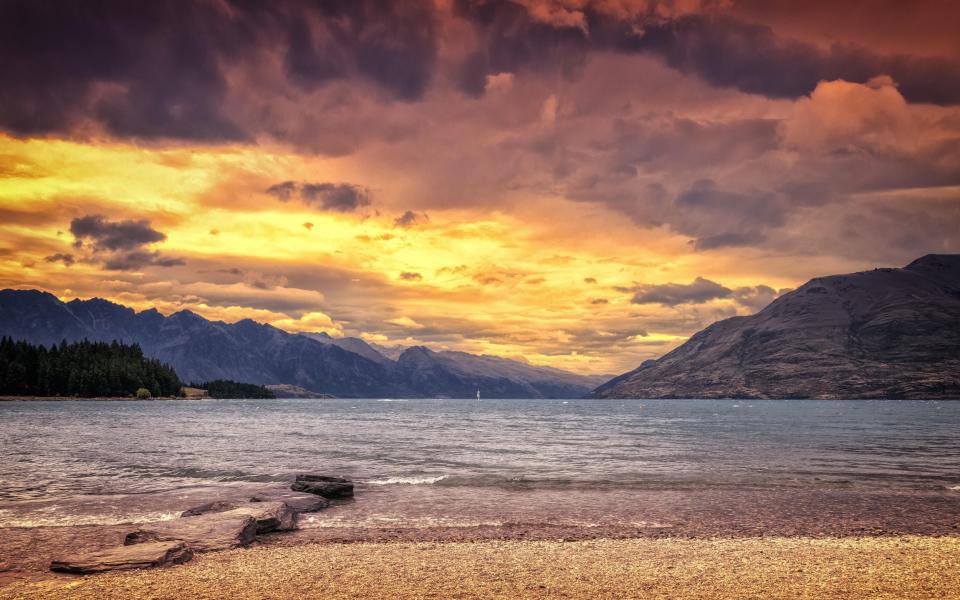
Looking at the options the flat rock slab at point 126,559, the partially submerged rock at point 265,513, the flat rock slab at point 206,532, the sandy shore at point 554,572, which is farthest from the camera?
the partially submerged rock at point 265,513

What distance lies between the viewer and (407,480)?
42.5 m

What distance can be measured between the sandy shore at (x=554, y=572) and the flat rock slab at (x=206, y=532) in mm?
1187

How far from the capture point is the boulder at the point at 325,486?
35.2 metres

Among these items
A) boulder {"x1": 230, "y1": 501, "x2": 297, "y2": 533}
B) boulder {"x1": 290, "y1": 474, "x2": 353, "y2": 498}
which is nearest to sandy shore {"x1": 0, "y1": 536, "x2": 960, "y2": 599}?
boulder {"x1": 230, "y1": 501, "x2": 297, "y2": 533}

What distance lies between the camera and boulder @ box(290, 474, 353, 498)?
35.2 metres

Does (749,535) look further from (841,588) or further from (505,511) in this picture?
(505,511)

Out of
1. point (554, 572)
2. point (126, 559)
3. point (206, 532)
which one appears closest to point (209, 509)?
point (206, 532)

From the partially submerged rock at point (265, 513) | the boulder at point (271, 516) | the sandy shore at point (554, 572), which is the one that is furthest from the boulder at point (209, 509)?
the sandy shore at point (554, 572)

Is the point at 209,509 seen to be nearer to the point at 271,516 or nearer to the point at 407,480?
the point at 271,516

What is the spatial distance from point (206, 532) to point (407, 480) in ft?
66.8

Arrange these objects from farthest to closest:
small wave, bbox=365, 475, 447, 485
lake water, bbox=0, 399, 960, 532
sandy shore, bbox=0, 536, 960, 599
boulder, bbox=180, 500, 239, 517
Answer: small wave, bbox=365, 475, 447, 485 → lake water, bbox=0, 399, 960, 532 → boulder, bbox=180, 500, 239, 517 → sandy shore, bbox=0, 536, 960, 599

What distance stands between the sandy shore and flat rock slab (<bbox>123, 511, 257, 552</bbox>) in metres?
1.19

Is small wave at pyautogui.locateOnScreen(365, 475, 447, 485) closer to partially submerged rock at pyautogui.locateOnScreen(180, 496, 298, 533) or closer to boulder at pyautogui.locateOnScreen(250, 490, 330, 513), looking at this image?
boulder at pyautogui.locateOnScreen(250, 490, 330, 513)

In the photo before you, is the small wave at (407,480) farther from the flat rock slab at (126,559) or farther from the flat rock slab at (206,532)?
the flat rock slab at (126,559)
